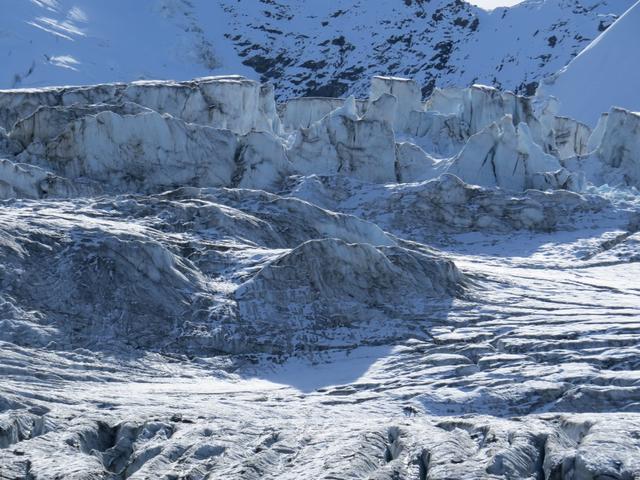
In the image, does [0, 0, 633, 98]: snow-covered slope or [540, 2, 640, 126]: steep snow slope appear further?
[0, 0, 633, 98]: snow-covered slope

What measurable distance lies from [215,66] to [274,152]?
80439 mm

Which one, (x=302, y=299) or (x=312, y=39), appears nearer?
(x=302, y=299)

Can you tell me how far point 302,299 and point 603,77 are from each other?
2547 inches

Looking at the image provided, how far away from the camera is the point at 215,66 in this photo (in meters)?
140

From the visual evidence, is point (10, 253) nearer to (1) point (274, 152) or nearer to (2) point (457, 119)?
(1) point (274, 152)

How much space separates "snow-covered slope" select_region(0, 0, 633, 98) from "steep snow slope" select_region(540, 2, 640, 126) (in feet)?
88.0

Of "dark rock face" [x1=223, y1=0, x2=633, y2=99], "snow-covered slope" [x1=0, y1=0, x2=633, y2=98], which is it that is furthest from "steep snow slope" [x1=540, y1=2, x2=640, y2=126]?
"snow-covered slope" [x1=0, y1=0, x2=633, y2=98]

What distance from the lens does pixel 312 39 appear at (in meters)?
151

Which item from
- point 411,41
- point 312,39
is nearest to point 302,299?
point 411,41

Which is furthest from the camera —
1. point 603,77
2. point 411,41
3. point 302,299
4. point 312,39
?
point 312,39

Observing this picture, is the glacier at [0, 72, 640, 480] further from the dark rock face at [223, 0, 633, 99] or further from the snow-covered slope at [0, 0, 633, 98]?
the dark rock face at [223, 0, 633, 99]

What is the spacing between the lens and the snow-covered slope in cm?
12862

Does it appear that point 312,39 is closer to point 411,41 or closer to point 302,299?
point 411,41

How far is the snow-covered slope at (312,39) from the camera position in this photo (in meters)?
129
